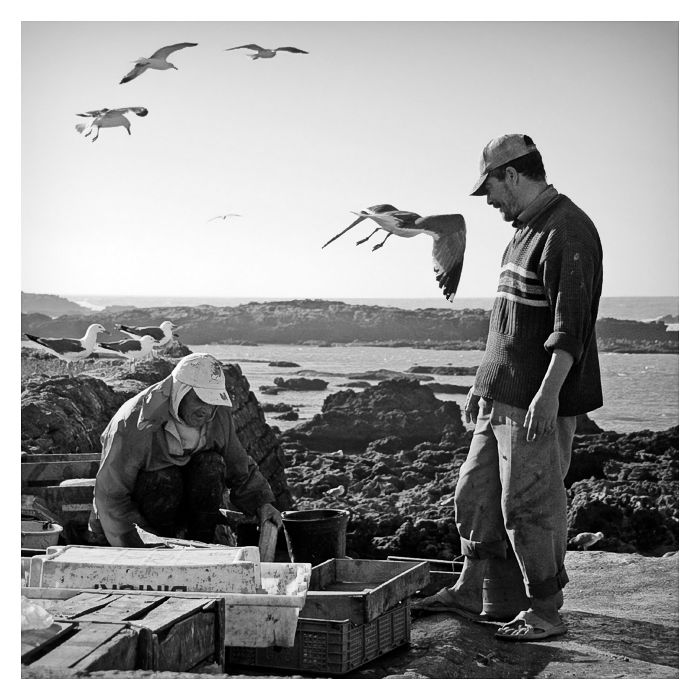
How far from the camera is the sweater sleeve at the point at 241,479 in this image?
4.15 metres

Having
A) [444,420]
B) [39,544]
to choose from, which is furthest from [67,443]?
[444,420]

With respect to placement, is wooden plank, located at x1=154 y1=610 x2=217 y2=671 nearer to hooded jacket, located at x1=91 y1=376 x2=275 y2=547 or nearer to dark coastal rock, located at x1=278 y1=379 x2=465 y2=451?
hooded jacket, located at x1=91 y1=376 x2=275 y2=547

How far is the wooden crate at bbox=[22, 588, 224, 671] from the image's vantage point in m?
2.71

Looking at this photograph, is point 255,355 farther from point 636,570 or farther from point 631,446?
point 636,570

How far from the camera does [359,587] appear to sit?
3.85 m

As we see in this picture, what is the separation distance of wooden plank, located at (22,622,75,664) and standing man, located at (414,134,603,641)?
1.49m

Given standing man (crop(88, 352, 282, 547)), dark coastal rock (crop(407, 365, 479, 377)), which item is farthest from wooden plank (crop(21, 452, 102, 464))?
dark coastal rock (crop(407, 365, 479, 377))

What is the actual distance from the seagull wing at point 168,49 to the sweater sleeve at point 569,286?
89.0 inches

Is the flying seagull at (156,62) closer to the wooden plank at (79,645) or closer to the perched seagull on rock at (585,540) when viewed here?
the wooden plank at (79,645)

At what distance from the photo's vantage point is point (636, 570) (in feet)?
15.0

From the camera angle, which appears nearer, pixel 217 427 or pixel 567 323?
pixel 567 323

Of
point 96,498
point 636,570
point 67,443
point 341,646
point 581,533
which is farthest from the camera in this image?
point 67,443

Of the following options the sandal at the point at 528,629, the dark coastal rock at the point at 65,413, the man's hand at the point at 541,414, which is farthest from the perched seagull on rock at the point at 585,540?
the dark coastal rock at the point at 65,413

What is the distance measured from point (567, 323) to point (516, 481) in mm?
578
